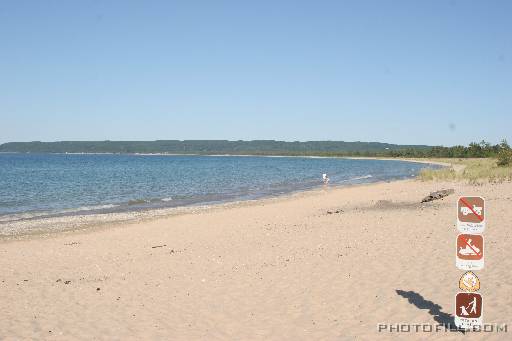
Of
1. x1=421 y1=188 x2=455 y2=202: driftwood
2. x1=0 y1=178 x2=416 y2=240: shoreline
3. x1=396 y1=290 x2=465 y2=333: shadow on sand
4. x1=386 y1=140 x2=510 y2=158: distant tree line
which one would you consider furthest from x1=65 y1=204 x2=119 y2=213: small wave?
x1=386 y1=140 x2=510 y2=158: distant tree line

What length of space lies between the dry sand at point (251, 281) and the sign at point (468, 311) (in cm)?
22

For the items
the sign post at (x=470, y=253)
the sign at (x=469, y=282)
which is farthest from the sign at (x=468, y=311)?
the sign at (x=469, y=282)

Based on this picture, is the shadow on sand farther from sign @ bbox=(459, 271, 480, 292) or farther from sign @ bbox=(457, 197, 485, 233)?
sign @ bbox=(457, 197, 485, 233)

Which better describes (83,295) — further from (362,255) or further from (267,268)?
(362,255)

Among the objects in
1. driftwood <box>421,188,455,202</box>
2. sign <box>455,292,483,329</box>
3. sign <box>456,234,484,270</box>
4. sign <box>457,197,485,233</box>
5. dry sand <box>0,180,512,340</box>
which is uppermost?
sign <box>457,197,485,233</box>

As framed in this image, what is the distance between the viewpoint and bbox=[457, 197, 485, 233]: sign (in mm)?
6082

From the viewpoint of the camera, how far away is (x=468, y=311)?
21.5 ft

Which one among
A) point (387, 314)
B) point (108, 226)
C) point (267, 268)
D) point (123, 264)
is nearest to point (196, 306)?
point (267, 268)

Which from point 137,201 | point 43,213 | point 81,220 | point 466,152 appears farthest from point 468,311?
point 466,152

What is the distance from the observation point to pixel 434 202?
21.2 m

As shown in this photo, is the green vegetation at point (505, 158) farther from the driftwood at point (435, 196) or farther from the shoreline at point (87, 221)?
the shoreline at point (87, 221)

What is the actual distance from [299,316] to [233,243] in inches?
269

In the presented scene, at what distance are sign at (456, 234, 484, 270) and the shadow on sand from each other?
1188 mm

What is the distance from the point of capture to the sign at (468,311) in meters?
6.52
